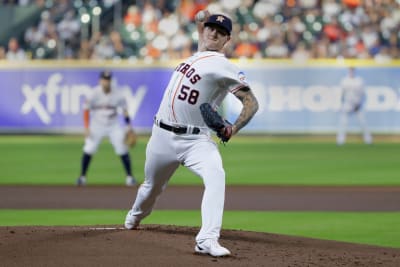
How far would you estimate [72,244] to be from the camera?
7852 mm

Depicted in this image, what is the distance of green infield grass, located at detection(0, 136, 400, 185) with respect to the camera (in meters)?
16.3

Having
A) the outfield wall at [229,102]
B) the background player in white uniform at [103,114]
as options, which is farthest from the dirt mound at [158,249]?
the outfield wall at [229,102]

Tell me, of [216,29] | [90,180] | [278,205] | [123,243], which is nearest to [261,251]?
[123,243]

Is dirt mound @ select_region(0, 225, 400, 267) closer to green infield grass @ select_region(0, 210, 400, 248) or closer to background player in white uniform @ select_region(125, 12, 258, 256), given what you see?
background player in white uniform @ select_region(125, 12, 258, 256)

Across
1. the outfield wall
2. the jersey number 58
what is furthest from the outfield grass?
the jersey number 58

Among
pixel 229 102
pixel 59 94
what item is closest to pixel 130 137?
pixel 229 102

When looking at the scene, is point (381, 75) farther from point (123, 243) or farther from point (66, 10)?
point (123, 243)

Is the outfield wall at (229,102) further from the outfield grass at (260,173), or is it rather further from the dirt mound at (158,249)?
the dirt mound at (158,249)

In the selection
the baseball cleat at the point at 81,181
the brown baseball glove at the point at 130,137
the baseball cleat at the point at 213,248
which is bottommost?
the baseball cleat at the point at 81,181

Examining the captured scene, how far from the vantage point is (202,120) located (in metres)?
7.66

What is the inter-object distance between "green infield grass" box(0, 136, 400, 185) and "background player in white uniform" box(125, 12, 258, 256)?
8050 millimetres

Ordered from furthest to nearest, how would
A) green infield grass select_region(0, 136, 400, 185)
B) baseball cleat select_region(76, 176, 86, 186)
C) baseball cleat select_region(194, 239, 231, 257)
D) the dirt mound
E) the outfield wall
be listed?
1. the outfield wall
2. green infield grass select_region(0, 136, 400, 185)
3. baseball cleat select_region(76, 176, 86, 186)
4. baseball cleat select_region(194, 239, 231, 257)
5. the dirt mound

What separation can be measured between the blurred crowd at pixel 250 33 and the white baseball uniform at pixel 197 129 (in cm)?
1862

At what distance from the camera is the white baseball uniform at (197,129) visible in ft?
24.2
